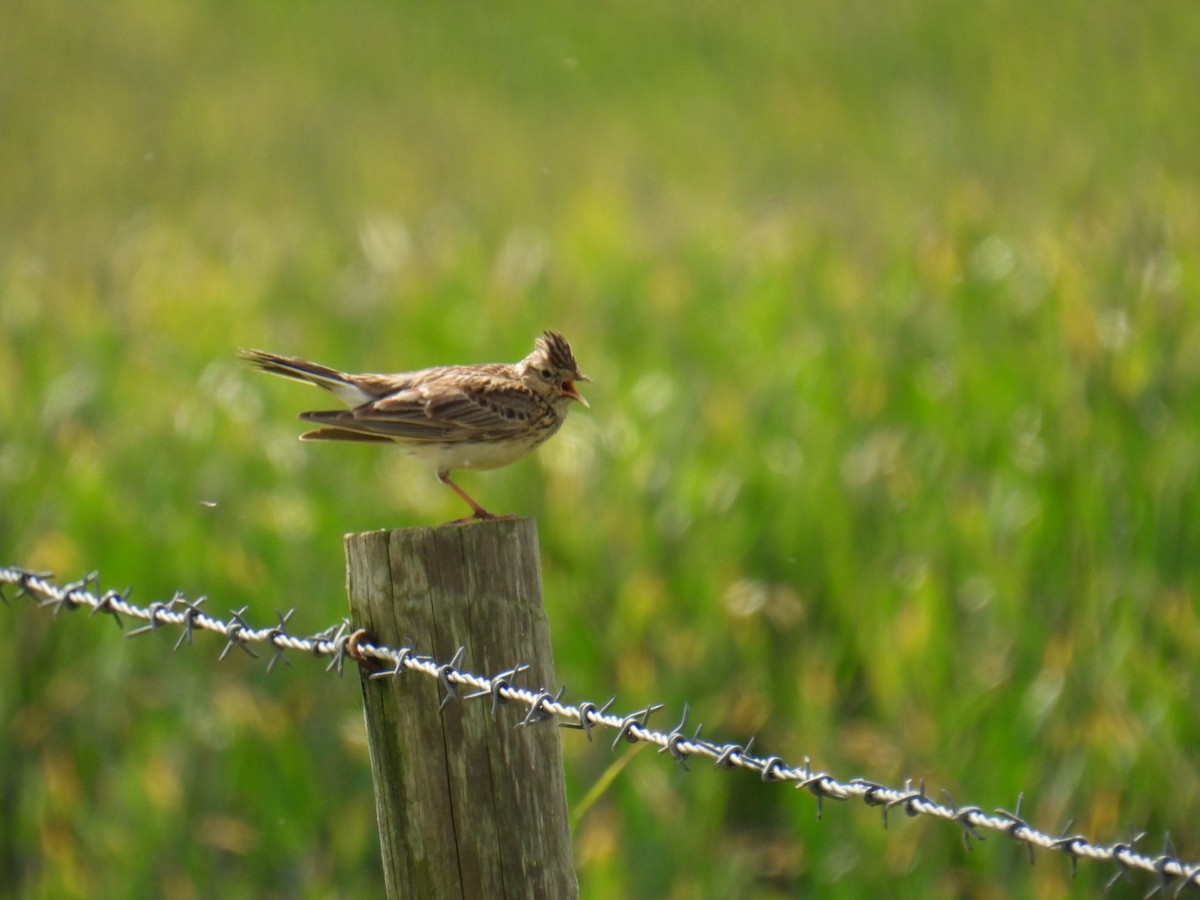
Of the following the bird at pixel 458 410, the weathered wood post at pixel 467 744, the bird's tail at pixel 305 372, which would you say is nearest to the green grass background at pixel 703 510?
the bird at pixel 458 410

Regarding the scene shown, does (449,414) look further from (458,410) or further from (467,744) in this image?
(467,744)

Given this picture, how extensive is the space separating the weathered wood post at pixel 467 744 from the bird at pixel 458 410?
1561mm

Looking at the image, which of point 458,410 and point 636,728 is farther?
point 458,410

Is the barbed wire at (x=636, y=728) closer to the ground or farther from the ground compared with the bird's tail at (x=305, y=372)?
closer to the ground

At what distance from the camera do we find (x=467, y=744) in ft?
11.2

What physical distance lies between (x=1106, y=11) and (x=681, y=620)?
11.9 metres

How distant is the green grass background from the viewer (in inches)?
257

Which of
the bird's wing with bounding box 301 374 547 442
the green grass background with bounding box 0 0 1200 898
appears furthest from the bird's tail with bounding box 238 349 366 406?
the green grass background with bounding box 0 0 1200 898

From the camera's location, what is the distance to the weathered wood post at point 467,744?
340 centimetres

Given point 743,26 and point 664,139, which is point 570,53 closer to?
point 743,26

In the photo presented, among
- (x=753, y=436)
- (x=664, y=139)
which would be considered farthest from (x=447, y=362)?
(x=664, y=139)

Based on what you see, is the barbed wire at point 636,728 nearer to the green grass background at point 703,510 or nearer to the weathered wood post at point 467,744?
the weathered wood post at point 467,744

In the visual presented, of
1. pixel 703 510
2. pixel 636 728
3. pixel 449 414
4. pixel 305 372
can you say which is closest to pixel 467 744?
pixel 636 728

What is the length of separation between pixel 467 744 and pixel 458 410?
1.96 m
